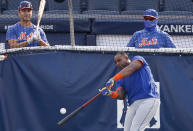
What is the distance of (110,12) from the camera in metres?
10.7

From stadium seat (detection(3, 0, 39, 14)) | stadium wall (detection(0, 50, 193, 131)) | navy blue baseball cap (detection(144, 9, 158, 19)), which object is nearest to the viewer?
stadium wall (detection(0, 50, 193, 131))

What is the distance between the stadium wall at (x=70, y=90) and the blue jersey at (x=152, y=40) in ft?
1.71

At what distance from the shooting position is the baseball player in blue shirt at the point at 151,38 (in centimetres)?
628

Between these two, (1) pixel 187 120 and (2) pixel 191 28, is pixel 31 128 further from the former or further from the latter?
(2) pixel 191 28

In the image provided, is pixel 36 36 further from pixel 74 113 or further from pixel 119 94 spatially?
pixel 119 94

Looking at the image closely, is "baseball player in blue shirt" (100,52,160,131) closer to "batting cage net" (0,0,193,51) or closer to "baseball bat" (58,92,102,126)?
"baseball bat" (58,92,102,126)

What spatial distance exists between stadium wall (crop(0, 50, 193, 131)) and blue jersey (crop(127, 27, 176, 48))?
520 millimetres

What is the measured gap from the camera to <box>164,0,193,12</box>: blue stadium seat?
10953 mm

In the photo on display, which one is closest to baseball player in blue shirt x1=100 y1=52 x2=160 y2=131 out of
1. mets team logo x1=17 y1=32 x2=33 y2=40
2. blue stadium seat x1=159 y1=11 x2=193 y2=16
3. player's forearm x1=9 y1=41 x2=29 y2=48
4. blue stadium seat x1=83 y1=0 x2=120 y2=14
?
player's forearm x1=9 y1=41 x2=29 y2=48

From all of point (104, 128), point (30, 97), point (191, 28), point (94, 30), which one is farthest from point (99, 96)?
point (191, 28)

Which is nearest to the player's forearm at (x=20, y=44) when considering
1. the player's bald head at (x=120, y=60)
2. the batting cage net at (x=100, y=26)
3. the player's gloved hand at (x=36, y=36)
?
the player's gloved hand at (x=36, y=36)

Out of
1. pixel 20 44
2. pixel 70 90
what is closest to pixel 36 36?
pixel 20 44

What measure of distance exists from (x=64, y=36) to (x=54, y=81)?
3.80 meters

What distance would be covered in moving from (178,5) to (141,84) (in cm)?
637
